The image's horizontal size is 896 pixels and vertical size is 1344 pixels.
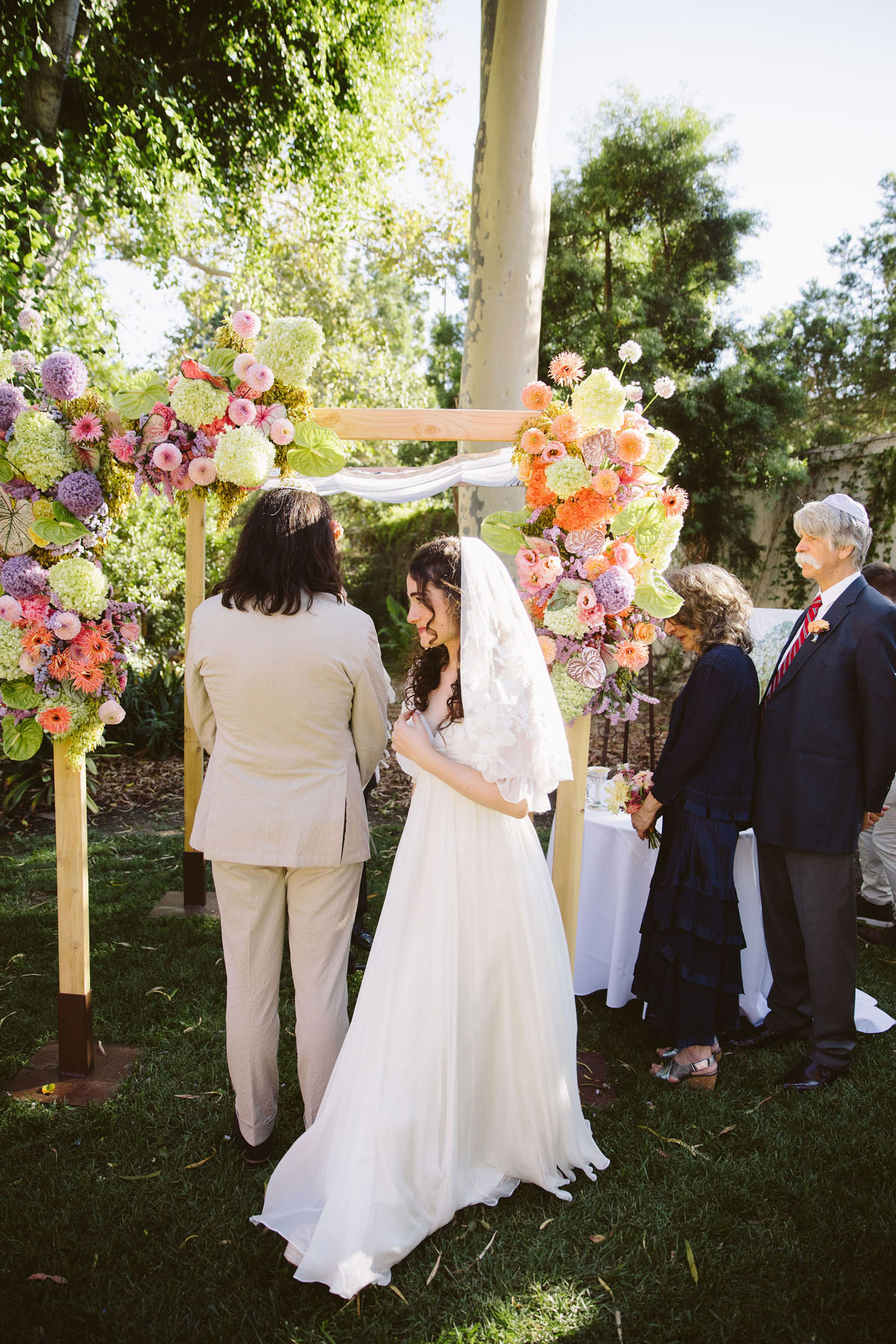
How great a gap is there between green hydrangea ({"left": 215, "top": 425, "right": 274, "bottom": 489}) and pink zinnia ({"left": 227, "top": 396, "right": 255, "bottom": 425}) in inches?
1.3

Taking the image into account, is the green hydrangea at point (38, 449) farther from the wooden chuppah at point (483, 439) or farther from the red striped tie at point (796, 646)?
the red striped tie at point (796, 646)

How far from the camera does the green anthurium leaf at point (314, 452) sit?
9.74 ft

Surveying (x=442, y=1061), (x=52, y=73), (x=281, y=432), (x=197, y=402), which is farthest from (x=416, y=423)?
(x=52, y=73)

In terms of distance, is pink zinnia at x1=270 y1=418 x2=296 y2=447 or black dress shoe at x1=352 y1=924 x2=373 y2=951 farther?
black dress shoe at x1=352 y1=924 x2=373 y2=951

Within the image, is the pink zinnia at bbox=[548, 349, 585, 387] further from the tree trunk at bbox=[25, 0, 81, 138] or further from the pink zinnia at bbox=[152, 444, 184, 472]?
the tree trunk at bbox=[25, 0, 81, 138]

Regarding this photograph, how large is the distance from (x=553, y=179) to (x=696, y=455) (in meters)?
3.92

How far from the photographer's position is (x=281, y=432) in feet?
9.49

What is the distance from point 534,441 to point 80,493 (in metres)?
1.57

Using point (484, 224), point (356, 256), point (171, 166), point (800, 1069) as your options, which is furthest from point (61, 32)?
point (356, 256)

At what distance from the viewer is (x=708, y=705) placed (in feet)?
9.92

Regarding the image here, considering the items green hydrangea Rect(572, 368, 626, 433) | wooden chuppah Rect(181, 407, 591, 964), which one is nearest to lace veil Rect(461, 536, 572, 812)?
wooden chuppah Rect(181, 407, 591, 964)

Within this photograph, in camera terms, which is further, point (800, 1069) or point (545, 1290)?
point (800, 1069)

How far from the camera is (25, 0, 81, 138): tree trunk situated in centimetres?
625

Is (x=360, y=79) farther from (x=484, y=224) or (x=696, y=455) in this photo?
(x=696, y=455)
